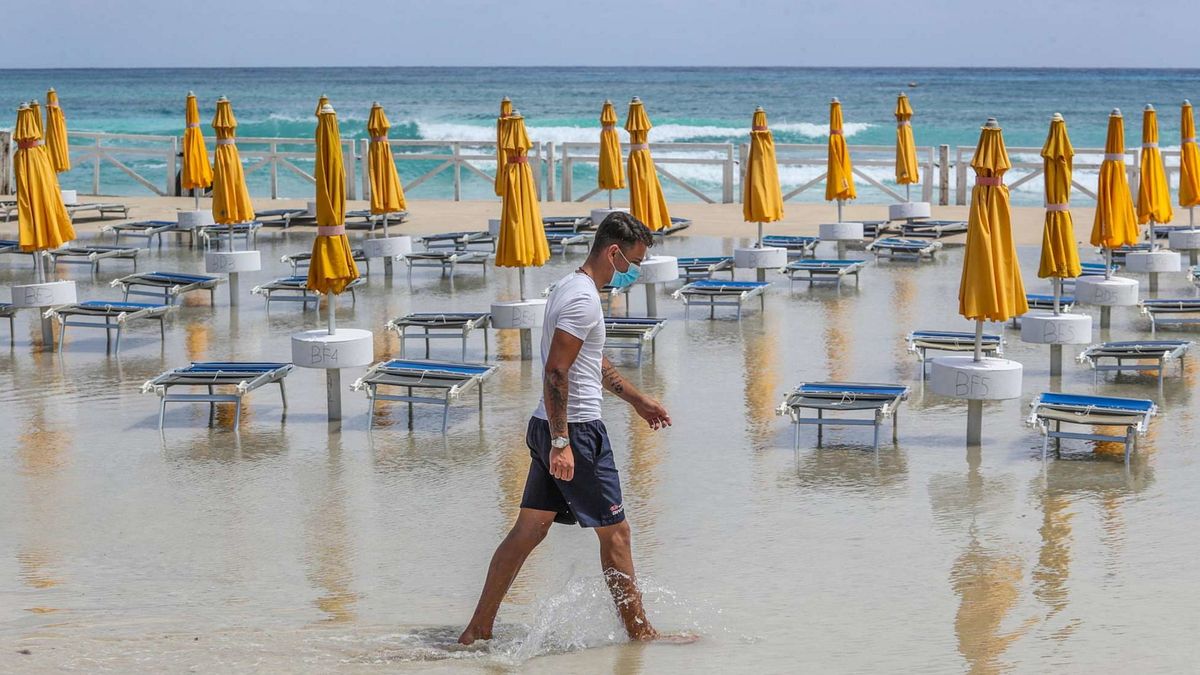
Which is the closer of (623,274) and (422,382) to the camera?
(623,274)

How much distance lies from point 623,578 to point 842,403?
3.81 metres

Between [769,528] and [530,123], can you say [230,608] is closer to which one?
[769,528]

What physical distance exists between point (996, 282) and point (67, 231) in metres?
7.91

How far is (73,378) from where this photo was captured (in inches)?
458

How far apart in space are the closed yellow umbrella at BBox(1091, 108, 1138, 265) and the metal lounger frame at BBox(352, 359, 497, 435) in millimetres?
5094

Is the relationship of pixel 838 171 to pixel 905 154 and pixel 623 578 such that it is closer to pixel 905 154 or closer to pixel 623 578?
pixel 905 154

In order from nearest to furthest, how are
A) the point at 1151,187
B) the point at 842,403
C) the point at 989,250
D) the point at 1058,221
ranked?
the point at 989,250
the point at 842,403
the point at 1058,221
the point at 1151,187

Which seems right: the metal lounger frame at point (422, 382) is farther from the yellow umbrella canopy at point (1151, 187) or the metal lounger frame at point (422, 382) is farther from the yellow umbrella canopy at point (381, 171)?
the yellow umbrella canopy at point (1151, 187)

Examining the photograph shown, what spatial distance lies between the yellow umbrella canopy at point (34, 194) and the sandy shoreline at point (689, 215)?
8892mm

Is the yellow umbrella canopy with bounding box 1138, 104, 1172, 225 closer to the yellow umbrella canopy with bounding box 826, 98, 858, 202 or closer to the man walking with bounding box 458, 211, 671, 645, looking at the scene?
the yellow umbrella canopy with bounding box 826, 98, 858, 202

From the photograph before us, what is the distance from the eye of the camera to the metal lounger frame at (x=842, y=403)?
30.3ft

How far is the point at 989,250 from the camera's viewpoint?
916cm

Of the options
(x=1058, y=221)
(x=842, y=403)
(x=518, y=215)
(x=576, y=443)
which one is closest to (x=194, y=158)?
(x=518, y=215)

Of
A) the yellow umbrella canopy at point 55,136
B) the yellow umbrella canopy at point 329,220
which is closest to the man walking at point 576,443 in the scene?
the yellow umbrella canopy at point 329,220
